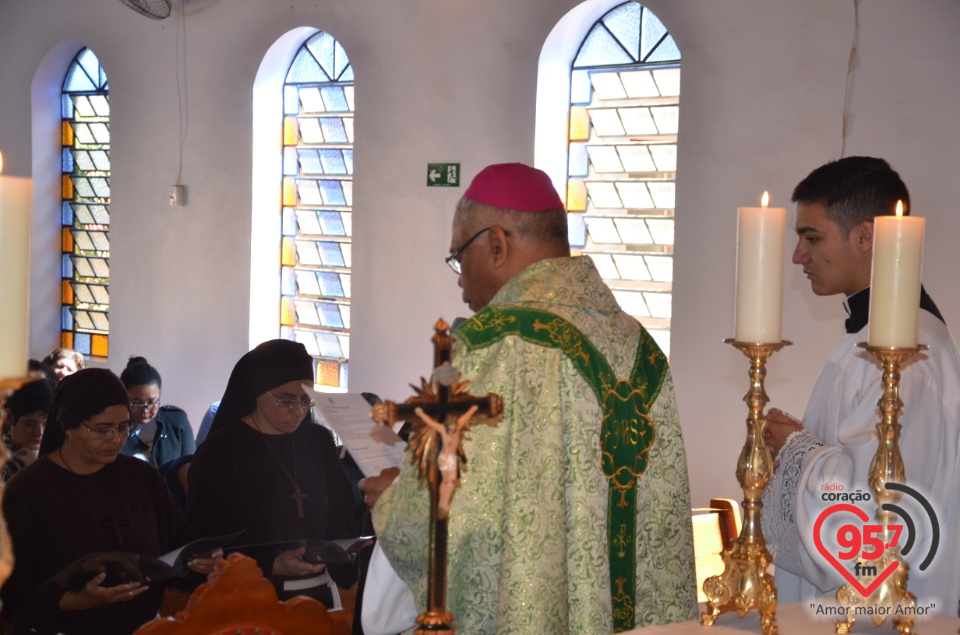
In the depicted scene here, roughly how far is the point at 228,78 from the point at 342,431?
679 centimetres

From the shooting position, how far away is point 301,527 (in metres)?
4.36

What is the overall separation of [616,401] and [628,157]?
4643 millimetres

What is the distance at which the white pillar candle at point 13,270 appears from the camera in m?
1.29

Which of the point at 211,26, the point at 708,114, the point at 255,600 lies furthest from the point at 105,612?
the point at 211,26

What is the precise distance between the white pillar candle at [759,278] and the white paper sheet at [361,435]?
3.42 feet

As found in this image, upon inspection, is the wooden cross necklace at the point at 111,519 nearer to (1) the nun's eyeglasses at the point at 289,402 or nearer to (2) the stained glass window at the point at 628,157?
(1) the nun's eyeglasses at the point at 289,402

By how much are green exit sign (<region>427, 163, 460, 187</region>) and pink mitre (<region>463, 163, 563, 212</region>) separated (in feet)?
15.8

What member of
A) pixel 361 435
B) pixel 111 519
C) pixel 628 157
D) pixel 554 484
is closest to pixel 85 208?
→ pixel 628 157

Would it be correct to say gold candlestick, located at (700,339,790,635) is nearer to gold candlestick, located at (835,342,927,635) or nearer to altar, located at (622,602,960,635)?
altar, located at (622,602,960,635)

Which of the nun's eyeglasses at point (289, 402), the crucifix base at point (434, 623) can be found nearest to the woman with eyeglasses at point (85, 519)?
the nun's eyeglasses at point (289, 402)

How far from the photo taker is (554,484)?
93.0 inches

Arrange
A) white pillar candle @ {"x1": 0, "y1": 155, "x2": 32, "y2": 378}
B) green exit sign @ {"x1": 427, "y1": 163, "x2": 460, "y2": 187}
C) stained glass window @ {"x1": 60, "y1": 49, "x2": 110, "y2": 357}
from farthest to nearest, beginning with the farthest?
stained glass window @ {"x1": 60, "y1": 49, "x2": 110, "y2": 357} → green exit sign @ {"x1": 427, "y1": 163, "x2": 460, "y2": 187} → white pillar candle @ {"x1": 0, "y1": 155, "x2": 32, "y2": 378}

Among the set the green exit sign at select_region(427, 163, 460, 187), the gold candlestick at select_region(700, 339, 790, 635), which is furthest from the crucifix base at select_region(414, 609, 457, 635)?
the green exit sign at select_region(427, 163, 460, 187)

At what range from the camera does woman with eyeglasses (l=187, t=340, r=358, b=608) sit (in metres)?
4.26
